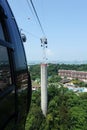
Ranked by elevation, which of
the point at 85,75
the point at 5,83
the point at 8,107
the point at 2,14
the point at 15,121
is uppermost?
the point at 2,14

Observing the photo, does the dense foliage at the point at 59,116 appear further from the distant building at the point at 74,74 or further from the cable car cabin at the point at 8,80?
the distant building at the point at 74,74

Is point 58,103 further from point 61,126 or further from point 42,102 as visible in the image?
point 61,126

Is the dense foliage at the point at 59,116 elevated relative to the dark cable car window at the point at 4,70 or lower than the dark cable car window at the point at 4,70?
lower

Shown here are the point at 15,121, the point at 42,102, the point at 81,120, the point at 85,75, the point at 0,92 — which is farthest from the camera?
the point at 85,75

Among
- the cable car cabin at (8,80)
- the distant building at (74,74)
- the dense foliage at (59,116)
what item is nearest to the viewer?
the cable car cabin at (8,80)

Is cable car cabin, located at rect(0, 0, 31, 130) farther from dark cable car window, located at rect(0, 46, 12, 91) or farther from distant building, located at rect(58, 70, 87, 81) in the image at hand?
distant building, located at rect(58, 70, 87, 81)

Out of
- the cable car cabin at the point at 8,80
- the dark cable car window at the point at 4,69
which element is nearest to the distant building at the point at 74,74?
the cable car cabin at the point at 8,80

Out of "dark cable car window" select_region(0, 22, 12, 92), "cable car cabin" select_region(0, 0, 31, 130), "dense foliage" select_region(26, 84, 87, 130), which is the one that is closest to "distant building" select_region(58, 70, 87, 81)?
"dense foliage" select_region(26, 84, 87, 130)

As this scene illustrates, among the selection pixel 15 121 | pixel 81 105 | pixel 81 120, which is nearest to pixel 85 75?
pixel 81 105
